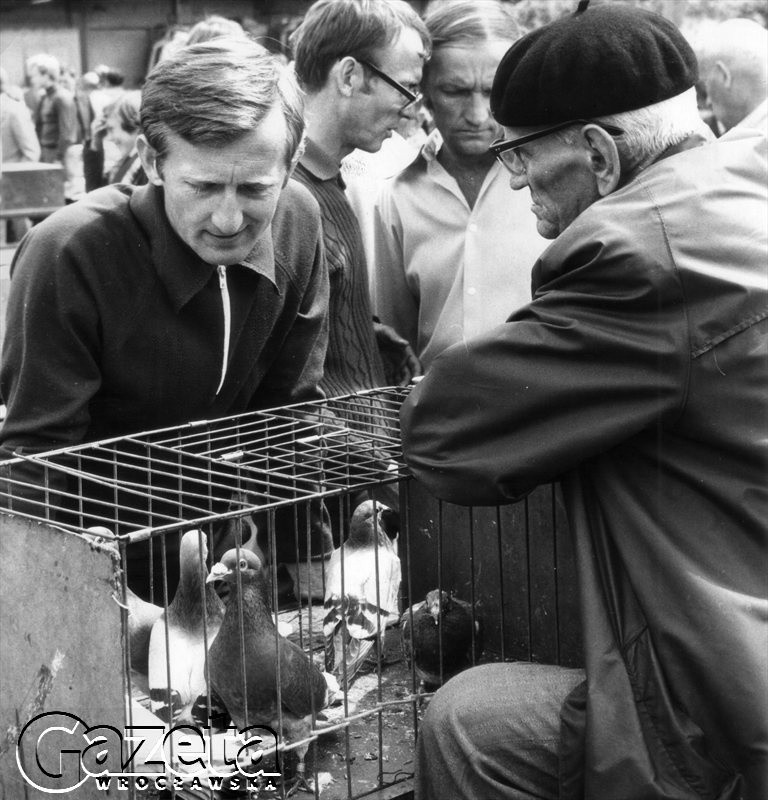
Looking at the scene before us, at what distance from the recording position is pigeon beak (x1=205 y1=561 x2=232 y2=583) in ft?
7.93

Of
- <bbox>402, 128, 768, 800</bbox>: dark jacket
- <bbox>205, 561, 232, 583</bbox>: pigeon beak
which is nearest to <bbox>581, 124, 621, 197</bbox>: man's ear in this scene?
<bbox>402, 128, 768, 800</bbox>: dark jacket

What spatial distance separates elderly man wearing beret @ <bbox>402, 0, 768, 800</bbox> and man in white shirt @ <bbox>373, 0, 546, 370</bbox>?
1.47 m

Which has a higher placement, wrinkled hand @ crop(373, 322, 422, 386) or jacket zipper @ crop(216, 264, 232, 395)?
jacket zipper @ crop(216, 264, 232, 395)

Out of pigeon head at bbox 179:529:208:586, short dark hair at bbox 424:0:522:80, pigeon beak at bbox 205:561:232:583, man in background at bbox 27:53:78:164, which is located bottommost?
man in background at bbox 27:53:78:164

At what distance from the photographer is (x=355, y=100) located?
3486 millimetres

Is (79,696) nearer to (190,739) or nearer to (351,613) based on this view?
(190,739)

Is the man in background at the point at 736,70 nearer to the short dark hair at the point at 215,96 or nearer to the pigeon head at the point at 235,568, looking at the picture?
the short dark hair at the point at 215,96

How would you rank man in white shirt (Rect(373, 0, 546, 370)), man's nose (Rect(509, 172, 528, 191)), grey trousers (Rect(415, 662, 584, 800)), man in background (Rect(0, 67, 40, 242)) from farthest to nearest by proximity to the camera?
1. man in background (Rect(0, 67, 40, 242))
2. man in white shirt (Rect(373, 0, 546, 370))
3. man's nose (Rect(509, 172, 528, 191))
4. grey trousers (Rect(415, 662, 584, 800))

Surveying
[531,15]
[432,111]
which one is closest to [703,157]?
[432,111]

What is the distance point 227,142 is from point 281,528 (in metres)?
1.03

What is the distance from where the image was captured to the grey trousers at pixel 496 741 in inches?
80.4

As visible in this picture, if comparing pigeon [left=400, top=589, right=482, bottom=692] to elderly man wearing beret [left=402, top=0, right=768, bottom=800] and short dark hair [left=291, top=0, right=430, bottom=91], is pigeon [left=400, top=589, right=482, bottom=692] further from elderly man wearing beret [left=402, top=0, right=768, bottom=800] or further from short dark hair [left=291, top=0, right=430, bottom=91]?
short dark hair [left=291, top=0, right=430, bottom=91]

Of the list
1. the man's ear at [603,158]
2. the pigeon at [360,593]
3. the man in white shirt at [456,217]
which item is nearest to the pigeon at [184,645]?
the pigeon at [360,593]

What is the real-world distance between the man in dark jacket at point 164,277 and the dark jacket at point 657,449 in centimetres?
80
